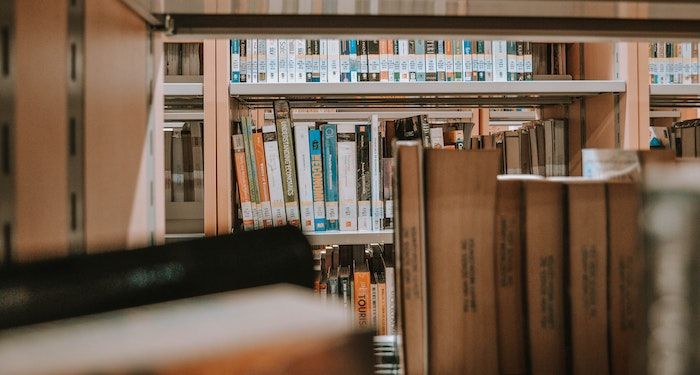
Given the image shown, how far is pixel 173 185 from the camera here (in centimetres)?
188

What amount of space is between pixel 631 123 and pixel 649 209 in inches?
56.0

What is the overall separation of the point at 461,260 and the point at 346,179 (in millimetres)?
1103

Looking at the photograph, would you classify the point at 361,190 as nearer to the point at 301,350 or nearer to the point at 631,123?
the point at 631,123

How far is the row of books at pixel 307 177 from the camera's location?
1624 millimetres

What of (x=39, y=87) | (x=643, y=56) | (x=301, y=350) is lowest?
(x=301, y=350)

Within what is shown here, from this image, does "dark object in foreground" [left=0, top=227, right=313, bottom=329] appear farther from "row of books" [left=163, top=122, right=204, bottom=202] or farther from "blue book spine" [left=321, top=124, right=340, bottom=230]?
"row of books" [left=163, top=122, right=204, bottom=202]

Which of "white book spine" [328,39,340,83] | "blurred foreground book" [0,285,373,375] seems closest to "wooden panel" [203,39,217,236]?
"white book spine" [328,39,340,83]

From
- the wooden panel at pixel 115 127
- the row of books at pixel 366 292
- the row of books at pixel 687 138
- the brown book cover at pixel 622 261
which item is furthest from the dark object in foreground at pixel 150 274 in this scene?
the row of books at pixel 687 138

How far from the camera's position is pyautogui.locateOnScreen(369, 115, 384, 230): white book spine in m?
1.66

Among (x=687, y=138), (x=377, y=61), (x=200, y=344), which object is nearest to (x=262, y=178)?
(x=377, y=61)

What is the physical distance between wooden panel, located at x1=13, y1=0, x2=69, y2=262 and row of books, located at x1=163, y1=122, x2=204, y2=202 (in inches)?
55.0

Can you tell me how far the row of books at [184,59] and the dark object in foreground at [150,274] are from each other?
161 centimetres

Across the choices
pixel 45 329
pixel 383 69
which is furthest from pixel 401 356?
pixel 383 69

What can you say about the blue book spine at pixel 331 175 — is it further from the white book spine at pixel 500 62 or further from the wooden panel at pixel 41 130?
the wooden panel at pixel 41 130
